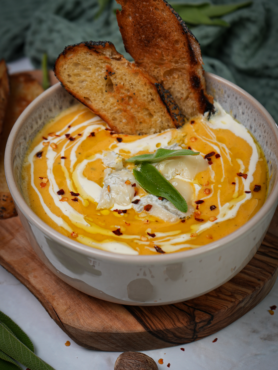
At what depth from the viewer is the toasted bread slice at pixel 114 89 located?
216 centimetres

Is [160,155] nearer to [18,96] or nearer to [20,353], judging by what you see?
[20,353]

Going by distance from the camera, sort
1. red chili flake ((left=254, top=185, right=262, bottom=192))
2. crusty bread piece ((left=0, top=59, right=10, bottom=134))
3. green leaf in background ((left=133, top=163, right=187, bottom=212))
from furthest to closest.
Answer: crusty bread piece ((left=0, top=59, right=10, bottom=134)), red chili flake ((left=254, top=185, right=262, bottom=192)), green leaf in background ((left=133, top=163, right=187, bottom=212))

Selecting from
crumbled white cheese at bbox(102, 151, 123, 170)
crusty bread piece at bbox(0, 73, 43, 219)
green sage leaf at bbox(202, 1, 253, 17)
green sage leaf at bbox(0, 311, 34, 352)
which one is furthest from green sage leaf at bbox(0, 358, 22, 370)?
green sage leaf at bbox(202, 1, 253, 17)

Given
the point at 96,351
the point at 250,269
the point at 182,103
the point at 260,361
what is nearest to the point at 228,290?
the point at 250,269

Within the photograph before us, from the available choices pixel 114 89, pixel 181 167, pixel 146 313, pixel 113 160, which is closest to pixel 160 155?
pixel 181 167

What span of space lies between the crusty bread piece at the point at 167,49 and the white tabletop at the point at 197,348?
112 cm

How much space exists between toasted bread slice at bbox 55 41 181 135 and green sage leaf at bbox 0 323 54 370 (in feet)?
3.85

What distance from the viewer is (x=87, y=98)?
89.4 inches

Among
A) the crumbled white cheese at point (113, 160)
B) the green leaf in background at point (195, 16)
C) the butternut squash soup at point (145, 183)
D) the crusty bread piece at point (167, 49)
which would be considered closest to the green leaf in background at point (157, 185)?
the butternut squash soup at point (145, 183)

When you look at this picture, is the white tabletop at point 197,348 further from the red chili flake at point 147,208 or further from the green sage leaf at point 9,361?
the red chili flake at point 147,208

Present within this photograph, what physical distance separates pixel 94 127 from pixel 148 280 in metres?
1.06

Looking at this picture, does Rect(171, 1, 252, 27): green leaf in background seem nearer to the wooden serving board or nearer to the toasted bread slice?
the toasted bread slice

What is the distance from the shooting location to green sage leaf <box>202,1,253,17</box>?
313cm

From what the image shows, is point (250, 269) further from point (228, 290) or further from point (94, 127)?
point (94, 127)
